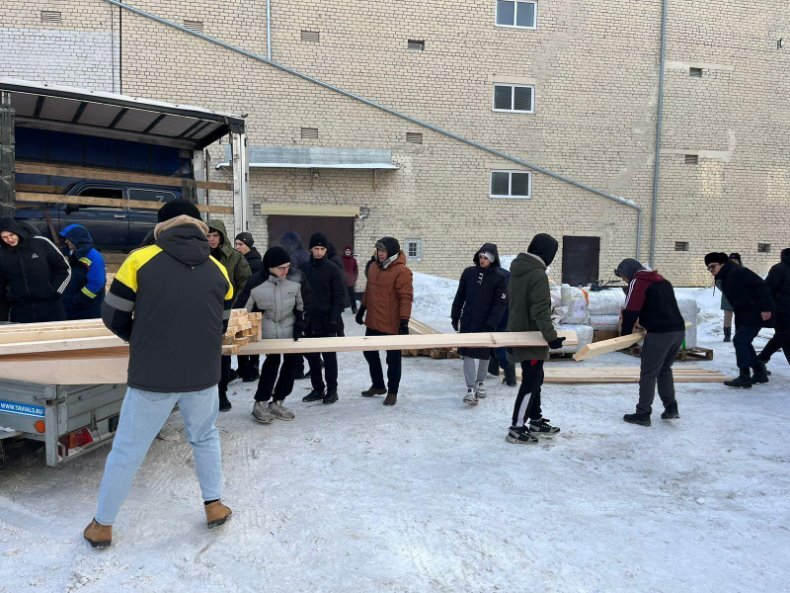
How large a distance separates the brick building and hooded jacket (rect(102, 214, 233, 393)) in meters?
12.9

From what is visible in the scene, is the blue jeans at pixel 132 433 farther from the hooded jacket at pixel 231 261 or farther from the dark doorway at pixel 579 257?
the dark doorway at pixel 579 257

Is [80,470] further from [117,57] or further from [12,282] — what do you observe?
[117,57]

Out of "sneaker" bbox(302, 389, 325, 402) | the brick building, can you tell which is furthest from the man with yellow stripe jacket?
the brick building

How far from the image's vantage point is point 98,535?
10.2 feet

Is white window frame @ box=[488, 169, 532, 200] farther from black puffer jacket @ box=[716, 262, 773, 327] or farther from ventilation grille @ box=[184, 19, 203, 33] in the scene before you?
black puffer jacket @ box=[716, 262, 773, 327]

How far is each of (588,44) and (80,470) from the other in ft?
59.0

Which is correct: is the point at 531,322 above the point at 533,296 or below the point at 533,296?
below

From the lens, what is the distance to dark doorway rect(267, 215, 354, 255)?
1631cm

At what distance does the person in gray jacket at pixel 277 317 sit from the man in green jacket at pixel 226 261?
288 mm

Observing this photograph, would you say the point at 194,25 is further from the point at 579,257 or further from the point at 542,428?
the point at 542,428

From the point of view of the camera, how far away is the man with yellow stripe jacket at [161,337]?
9.82 ft

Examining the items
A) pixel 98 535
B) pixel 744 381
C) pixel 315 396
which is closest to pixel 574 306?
pixel 744 381

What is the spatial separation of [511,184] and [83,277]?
45.2 ft

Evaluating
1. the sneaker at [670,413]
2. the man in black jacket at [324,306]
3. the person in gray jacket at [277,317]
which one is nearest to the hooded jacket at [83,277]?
the person in gray jacket at [277,317]
